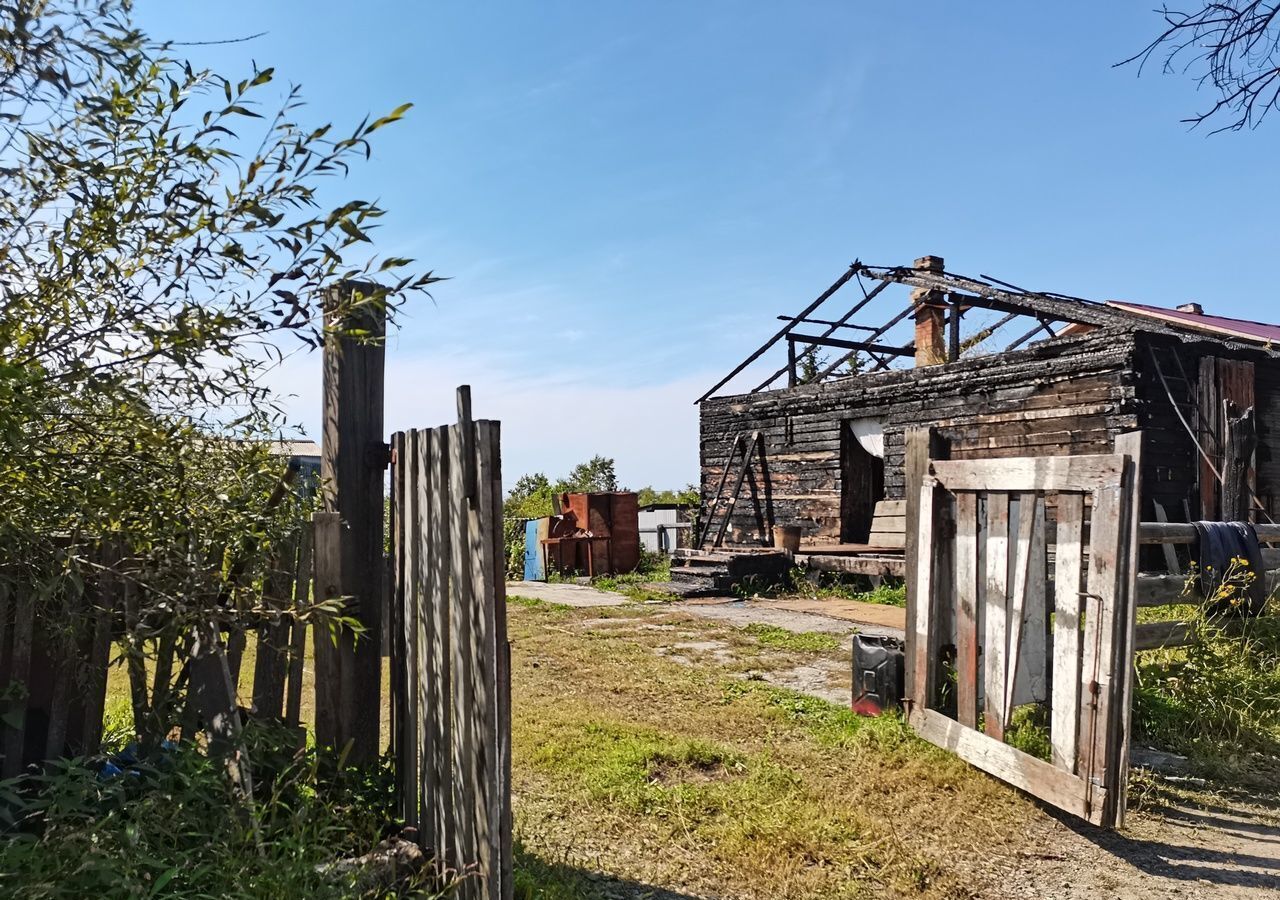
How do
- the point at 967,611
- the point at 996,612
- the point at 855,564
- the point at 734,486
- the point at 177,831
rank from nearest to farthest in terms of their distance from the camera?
the point at 177,831 < the point at 996,612 < the point at 967,611 < the point at 855,564 < the point at 734,486

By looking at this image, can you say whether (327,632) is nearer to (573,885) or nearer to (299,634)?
(299,634)

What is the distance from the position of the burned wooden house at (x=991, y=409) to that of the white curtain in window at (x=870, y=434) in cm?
2

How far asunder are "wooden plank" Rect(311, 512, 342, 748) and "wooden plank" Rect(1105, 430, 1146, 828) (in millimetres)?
3472

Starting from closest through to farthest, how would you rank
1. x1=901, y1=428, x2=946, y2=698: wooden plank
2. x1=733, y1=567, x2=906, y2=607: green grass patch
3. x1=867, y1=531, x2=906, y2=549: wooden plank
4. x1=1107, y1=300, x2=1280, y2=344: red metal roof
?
1. x1=901, y1=428, x2=946, y2=698: wooden plank
2. x1=1107, y1=300, x2=1280, y2=344: red metal roof
3. x1=733, y1=567, x2=906, y2=607: green grass patch
4. x1=867, y1=531, x2=906, y2=549: wooden plank

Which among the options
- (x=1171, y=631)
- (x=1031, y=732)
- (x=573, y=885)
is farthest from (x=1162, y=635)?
(x=573, y=885)

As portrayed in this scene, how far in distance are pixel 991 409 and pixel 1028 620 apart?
9086mm

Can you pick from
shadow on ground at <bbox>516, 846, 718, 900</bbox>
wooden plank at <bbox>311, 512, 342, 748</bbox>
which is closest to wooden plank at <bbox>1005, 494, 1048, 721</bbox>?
shadow on ground at <bbox>516, 846, 718, 900</bbox>

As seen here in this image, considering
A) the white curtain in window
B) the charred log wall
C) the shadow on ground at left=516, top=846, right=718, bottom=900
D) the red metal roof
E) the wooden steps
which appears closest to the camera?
the shadow on ground at left=516, top=846, right=718, bottom=900

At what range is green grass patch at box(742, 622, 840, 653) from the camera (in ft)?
30.1

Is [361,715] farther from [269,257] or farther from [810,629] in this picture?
[810,629]

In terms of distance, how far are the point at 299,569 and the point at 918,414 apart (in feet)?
41.4

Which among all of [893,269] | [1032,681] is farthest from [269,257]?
[893,269]

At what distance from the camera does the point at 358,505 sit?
3.67 meters

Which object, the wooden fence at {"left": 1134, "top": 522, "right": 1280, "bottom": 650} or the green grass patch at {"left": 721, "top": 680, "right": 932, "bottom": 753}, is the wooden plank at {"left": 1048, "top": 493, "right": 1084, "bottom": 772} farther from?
the wooden fence at {"left": 1134, "top": 522, "right": 1280, "bottom": 650}
